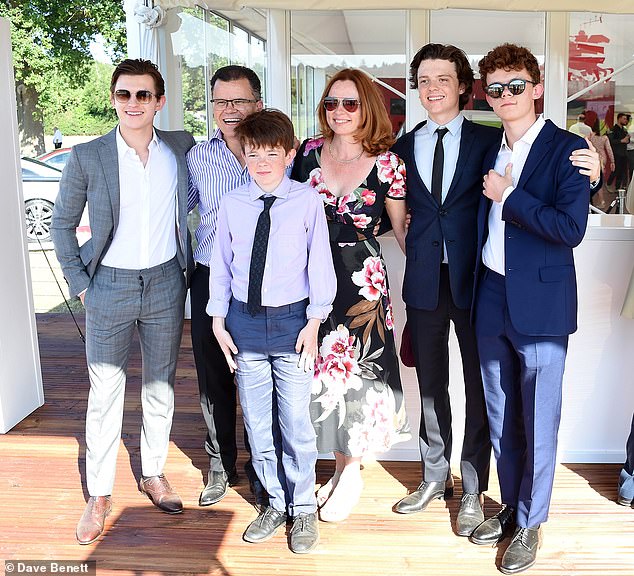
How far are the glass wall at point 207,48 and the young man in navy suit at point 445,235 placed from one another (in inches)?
160

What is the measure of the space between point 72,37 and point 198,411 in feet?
58.6

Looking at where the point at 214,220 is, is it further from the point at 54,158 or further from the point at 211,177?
the point at 54,158

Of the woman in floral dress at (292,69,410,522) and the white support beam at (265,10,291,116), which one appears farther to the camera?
the white support beam at (265,10,291,116)

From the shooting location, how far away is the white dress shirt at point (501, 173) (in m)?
2.66

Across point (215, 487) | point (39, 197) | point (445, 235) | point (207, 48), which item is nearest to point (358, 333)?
point (445, 235)

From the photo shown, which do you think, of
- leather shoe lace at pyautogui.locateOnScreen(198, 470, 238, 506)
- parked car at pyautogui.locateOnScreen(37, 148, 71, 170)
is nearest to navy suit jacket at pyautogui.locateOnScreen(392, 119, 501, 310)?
leather shoe lace at pyautogui.locateOnScreen(198, 470, 238, 506)

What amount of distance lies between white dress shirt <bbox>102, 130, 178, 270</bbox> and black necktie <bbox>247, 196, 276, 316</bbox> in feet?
1.59

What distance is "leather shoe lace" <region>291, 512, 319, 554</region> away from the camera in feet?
9.64

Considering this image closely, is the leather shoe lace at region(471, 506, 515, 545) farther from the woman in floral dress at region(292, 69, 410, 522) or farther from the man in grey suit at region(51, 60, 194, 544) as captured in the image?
the man in grey suit at region(51, 60, 194, 544)

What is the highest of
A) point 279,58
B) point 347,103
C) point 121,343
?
point 279,58

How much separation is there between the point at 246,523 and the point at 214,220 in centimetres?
126

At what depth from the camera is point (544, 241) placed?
2621 millimetres

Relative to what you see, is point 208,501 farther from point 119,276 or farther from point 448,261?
point 448,261

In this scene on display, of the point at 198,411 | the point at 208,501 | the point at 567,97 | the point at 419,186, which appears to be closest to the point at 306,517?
the point at 208,501
